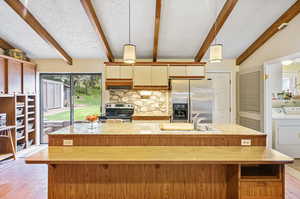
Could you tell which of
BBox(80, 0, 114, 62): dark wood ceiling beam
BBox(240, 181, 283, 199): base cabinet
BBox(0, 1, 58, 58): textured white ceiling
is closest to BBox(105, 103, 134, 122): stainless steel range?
BBox(80, 0, 114, 62): dark wood ceiling beam

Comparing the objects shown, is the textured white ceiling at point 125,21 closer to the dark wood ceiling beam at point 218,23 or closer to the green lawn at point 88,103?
the dark wood ceiling beam at point 218,23

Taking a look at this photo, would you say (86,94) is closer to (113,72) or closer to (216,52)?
(113,72)

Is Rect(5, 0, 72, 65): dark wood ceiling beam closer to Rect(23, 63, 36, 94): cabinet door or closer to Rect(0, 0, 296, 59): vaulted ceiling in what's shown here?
Rect(0, 0, 296, 59): vaulted ceiling

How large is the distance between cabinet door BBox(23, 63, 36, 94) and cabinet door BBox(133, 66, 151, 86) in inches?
105

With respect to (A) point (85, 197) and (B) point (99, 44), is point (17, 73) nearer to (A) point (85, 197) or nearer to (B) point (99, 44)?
(B) point (99, 44)

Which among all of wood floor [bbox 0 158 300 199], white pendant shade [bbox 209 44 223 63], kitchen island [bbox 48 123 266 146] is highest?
white pendant shade [bbox 209 44 223 63]

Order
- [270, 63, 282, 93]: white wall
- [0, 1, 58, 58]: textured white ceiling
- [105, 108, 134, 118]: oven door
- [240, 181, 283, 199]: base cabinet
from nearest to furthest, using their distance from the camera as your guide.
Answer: [240, 181, 283, 199]: base cabinet → [0, 1, 58, 58]: textured white ceiling → [270, 63, 282, 93]: white wall → [105, 108, 134, 118]: oven door

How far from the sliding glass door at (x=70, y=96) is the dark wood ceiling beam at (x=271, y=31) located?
4.02 m

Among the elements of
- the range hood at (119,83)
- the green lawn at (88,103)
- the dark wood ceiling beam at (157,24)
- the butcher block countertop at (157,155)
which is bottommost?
the butcher block countertop at (157,155)

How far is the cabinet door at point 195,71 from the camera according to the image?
16.9ft

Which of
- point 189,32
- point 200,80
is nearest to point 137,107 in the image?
point 200,80

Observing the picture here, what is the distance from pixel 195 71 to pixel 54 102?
4161mm

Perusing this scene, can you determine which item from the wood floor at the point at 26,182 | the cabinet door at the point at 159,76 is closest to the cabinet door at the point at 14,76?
the wood floor at the point at 26,182

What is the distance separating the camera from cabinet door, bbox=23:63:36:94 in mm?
4837
